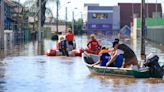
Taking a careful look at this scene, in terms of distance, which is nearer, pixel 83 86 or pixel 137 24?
pixel 83 86

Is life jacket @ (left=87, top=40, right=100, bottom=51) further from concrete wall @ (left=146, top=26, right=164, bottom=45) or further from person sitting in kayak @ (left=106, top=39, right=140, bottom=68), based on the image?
concrete wall @ (left=146, top=26, right=164, bottom=45)

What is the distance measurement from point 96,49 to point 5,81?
9.36 meters

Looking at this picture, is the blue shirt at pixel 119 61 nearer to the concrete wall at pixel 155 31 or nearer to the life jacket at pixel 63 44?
the life jacket at pixel 63 44

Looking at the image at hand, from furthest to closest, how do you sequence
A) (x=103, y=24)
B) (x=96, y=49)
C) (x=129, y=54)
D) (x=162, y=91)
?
(x=103, y=24) < (x=96, y=49) < (x=129, y=54) < (x=162, y=91)

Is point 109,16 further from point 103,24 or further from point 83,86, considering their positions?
point 83,86

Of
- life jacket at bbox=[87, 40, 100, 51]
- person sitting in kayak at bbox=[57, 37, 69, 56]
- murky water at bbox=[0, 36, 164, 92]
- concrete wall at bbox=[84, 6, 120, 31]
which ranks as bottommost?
murky water at bbox=[0, 36, 164, 92]

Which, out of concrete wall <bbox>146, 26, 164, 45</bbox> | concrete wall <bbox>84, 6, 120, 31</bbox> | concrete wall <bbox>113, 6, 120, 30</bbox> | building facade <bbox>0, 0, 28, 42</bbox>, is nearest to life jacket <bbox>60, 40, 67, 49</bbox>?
concrete wall <bbox>146, 26, 164, 45</bbox>

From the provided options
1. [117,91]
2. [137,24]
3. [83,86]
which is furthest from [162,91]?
[137,24]

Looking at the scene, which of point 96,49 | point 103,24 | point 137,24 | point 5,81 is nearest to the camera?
point 5,81

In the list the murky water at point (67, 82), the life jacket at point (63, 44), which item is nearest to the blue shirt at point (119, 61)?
the murky water at point (67, 82)

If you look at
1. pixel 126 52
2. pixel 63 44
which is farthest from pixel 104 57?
pixel 63 44

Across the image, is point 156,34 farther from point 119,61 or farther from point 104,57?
point 119,61

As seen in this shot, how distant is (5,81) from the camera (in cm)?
1756

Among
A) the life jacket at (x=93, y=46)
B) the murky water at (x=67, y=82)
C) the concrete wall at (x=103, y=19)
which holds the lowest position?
the murky water at (x=67, y=82)
